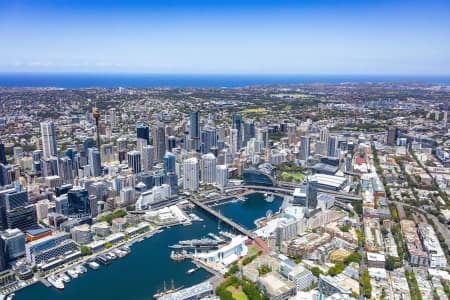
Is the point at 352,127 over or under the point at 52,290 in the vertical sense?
over

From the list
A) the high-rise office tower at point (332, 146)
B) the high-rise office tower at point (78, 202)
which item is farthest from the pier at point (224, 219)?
the high-rise office tower at point (332, 146)

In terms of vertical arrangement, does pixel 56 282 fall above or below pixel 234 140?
below

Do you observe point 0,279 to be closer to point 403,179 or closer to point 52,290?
point 52,290

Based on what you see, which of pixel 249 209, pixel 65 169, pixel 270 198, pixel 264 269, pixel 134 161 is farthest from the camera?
pixel 134 161

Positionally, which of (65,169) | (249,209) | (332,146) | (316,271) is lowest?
(249,209)

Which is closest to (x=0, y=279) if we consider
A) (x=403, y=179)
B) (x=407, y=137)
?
(x=403, y=179)

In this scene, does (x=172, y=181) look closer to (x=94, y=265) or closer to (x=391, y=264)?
(x=94, y=265)

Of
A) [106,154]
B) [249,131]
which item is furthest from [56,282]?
[249,131]
